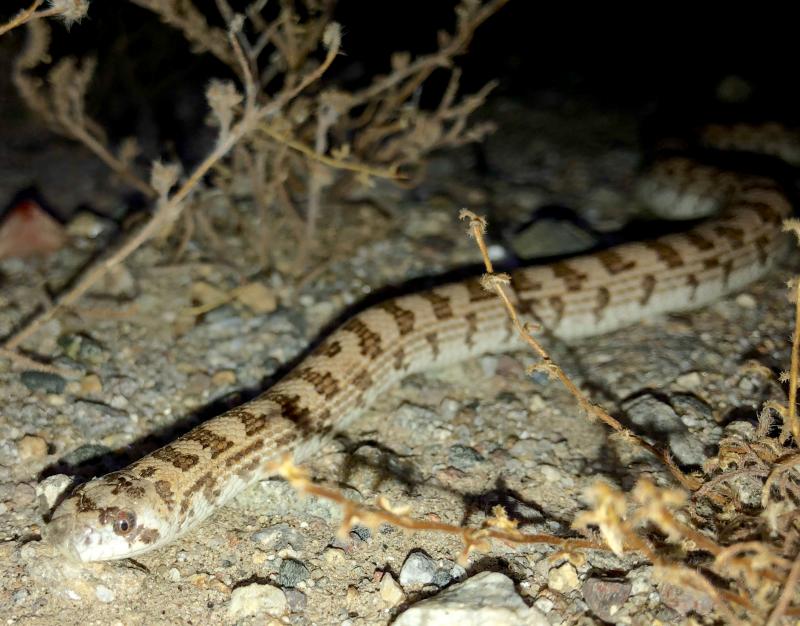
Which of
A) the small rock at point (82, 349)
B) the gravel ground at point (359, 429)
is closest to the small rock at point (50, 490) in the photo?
the gravel ground at point (359, 429)

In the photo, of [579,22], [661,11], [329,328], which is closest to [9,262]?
[329,328]

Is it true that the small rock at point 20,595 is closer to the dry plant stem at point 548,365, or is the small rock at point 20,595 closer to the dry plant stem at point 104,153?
the dry plant stem at point 548,365

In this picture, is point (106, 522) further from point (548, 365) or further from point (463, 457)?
point (548, 365)

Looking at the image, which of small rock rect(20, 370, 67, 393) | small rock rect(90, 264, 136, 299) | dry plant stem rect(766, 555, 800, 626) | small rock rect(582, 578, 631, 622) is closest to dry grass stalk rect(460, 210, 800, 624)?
dry plant stem rect(766, 555, 800, 626)

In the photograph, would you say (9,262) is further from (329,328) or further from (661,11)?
(661,11)

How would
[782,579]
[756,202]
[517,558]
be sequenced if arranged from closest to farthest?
[782,579] < [517,558] < [756,202]

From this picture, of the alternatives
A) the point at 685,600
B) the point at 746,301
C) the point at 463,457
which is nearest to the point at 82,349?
the point at 463,457
